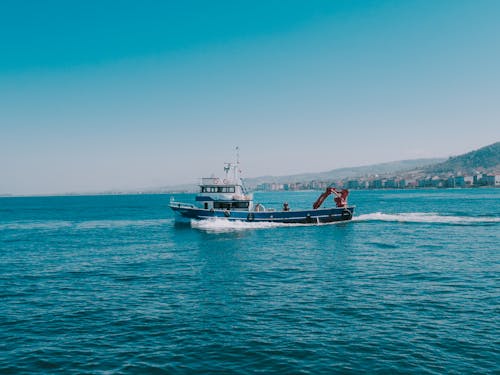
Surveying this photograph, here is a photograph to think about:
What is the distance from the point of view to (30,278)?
102ft

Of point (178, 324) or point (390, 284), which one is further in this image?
point (390, 284)

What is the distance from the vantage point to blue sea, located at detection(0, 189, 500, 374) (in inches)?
615

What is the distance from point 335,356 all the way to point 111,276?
21418 millimetres

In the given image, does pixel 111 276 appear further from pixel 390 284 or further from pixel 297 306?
pixel 390 284

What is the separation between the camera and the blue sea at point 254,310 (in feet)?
51.2

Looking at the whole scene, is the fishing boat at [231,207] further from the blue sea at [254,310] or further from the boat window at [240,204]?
the blue sea at [254,310]

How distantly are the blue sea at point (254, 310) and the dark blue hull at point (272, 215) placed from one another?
2161 cm

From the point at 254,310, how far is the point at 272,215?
1813 inches

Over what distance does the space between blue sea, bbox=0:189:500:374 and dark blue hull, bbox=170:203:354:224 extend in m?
21.6

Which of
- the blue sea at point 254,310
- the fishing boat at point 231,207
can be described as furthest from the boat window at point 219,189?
the blue sea at point 254,310

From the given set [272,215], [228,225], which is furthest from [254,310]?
[272,215]

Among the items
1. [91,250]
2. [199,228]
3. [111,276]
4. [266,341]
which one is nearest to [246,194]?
[199,228]

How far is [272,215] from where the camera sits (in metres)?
67.7

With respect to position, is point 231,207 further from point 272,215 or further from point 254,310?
point 254,310
